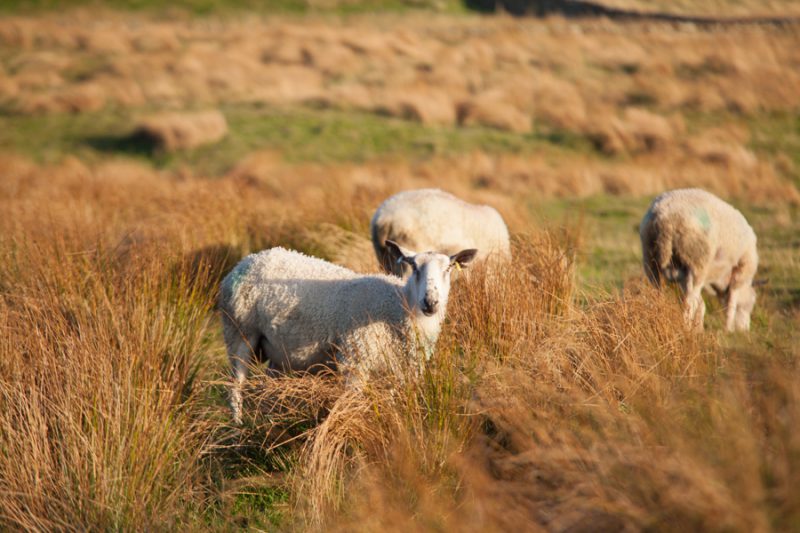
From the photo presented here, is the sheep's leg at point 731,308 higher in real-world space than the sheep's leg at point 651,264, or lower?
lower

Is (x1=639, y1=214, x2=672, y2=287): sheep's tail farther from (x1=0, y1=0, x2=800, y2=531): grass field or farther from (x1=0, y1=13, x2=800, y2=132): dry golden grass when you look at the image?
(x1=0, y1=13, x2=800, y2=132): dry golden grass

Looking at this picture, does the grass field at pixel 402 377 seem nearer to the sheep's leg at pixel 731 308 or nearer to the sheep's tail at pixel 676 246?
the sheep's leg at pixel 731 308

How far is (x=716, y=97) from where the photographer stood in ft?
68.6

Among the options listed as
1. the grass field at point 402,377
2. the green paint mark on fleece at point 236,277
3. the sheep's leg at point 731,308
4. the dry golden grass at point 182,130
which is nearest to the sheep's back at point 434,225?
the grass field at point 402,377

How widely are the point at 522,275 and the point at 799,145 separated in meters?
14.3

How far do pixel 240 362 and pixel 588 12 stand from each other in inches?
1521

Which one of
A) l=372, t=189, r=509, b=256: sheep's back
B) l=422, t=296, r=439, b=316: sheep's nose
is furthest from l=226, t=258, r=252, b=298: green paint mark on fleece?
l=372, t=189, r=509, b=256: sheep's back

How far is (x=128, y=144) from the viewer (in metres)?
18.5

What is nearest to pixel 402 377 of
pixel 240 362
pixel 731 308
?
pixel 240 362

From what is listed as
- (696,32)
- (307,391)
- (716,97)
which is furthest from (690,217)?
(696,32)

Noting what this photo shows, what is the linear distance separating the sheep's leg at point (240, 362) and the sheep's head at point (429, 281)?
1.07 meters

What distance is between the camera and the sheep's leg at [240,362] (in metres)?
4.78

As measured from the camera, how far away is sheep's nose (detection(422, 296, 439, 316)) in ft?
15.0

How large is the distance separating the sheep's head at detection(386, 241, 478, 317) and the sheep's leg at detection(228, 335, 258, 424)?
107cm
